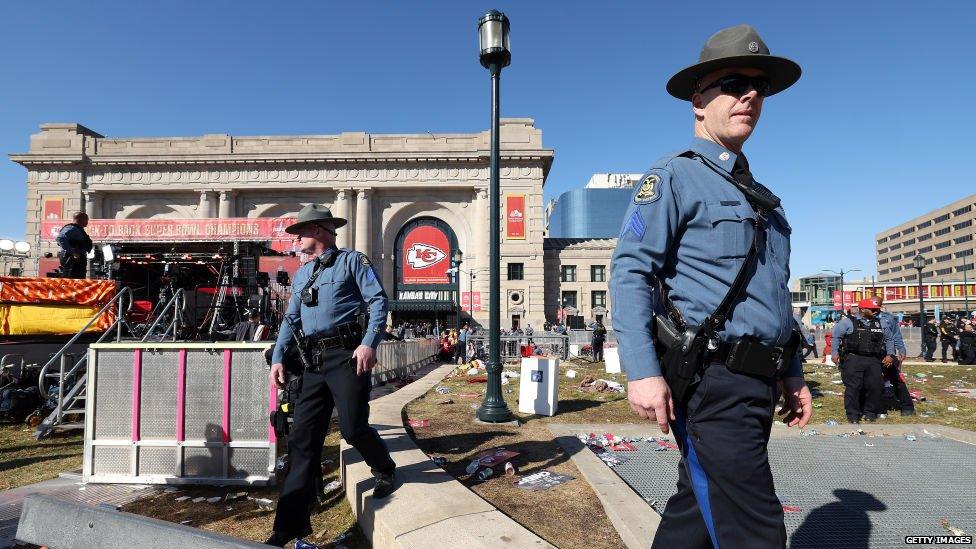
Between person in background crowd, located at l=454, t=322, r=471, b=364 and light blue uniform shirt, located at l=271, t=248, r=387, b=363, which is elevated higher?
light blue uniform shirt, located at l=271, t=248, r=387, b=363

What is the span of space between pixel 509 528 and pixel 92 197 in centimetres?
5286

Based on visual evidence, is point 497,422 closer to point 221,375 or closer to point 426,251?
point 221,375

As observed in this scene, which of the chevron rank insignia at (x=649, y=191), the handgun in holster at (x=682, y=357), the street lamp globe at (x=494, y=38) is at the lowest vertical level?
the handgun in holster at (x=682, y=357)

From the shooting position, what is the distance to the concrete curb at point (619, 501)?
2607 millimetres

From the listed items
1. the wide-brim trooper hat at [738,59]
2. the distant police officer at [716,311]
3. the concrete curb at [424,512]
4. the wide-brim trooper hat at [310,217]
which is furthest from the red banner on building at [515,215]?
the distant police officer at [716,311]

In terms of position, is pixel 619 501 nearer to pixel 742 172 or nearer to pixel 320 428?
pixel 320 428

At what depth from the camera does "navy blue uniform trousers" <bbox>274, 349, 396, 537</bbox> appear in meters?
2.86

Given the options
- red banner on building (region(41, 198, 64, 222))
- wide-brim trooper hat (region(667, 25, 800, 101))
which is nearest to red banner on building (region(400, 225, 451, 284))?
red banner on building (region(41, 198, 64, 222))

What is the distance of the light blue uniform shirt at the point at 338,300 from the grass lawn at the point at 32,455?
3.07m

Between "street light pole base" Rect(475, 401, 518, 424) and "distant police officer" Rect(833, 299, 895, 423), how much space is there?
468cm

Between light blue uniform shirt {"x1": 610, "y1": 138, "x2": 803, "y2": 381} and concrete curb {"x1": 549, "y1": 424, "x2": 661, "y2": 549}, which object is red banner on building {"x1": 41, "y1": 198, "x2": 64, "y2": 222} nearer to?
concrete curb {"x1": 549, "y1": 424, "x2": 661, "y2": 549}

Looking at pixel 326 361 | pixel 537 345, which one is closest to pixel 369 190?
pixel 537 345

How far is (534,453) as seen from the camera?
453 cm

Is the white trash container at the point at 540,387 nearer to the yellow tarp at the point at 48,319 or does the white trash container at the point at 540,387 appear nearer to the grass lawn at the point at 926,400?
the grass lawn at the point at 926,400
